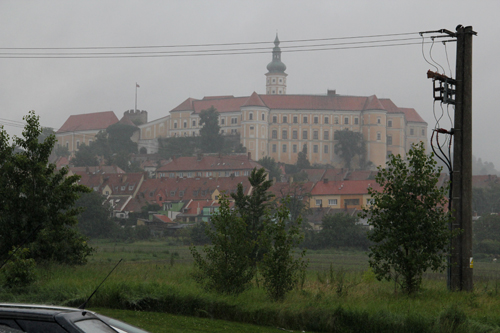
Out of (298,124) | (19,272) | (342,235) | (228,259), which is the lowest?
(342,235)

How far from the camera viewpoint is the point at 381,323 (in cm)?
1057

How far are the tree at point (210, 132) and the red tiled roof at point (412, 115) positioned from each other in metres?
47.7

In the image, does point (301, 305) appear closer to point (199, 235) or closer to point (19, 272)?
point (19, 272)

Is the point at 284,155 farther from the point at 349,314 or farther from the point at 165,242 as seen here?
the point at 349,314

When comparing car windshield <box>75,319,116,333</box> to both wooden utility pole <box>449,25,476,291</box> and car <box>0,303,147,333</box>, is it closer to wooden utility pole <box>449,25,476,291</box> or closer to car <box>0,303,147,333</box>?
car <box>0,303,147,333</box>

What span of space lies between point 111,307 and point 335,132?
132574mm

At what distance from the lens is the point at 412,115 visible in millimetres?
154750

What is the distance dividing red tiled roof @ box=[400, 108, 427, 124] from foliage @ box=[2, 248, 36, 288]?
146776 millimetres

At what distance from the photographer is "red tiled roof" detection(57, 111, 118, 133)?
158775 millimetres

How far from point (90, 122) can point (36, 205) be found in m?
149

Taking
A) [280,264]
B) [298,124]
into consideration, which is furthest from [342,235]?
[298,124]

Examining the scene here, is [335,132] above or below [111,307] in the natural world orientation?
above

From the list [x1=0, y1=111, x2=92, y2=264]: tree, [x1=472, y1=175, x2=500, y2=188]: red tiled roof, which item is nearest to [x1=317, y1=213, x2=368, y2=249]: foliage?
[x1=0, y1=111, x2=92, y2=264]: tree

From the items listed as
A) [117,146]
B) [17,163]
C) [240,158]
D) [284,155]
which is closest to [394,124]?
[284,155]
